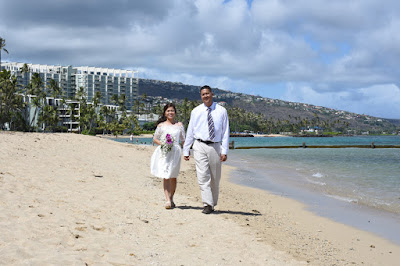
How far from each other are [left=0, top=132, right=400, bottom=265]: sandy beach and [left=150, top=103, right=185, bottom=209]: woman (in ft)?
1.91

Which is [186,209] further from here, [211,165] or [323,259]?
[323,259]

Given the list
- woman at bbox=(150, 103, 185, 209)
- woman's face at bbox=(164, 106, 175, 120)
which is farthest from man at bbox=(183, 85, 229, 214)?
woman's face at bbox=(164, 106, 175, 120)

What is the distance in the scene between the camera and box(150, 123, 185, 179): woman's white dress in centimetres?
755

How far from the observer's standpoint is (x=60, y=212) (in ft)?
20.4

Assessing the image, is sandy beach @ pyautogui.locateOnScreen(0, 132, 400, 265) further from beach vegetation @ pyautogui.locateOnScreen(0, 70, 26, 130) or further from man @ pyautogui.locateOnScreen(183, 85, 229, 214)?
beach vegetation @ pyautogui.locateOnScreen(0, 70, 26, 130)

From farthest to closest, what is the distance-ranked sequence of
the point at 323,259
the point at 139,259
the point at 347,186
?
the point at 347,186 < the point at 323,259 < the point at 139,259

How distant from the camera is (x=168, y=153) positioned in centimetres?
756

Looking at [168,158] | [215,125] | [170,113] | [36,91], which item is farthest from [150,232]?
[36,91]

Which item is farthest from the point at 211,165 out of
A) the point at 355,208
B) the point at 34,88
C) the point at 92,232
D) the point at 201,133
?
the point at 34,88

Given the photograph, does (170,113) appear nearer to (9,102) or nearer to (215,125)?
(215,125)

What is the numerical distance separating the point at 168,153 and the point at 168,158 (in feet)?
0.33

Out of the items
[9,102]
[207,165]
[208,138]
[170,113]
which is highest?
[9,102]

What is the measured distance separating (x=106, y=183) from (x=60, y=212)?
13.5 ft

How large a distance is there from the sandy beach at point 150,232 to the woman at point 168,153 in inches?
22.9
